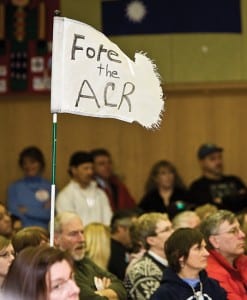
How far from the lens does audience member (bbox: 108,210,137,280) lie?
6.57 metres

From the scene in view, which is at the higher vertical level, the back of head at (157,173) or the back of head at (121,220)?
the back of head at (157,173)

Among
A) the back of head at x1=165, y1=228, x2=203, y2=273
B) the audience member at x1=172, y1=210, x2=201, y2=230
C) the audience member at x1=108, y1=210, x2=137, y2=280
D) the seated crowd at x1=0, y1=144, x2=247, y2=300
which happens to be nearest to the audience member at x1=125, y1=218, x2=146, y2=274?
the seated crowd at x1=0, y1=144, x2=247, y2=300

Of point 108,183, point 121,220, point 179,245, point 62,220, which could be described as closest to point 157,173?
point 108,183

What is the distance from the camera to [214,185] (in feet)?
28.4

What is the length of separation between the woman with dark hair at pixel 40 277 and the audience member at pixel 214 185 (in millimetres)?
5077

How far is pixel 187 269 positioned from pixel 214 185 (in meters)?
3.83

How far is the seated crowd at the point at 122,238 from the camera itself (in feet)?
10.8

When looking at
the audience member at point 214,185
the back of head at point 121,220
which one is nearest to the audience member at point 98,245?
the back of head at point 121,220

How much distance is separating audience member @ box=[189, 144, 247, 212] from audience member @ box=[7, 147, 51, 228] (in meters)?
1.47

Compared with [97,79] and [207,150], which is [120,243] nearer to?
[207,150]

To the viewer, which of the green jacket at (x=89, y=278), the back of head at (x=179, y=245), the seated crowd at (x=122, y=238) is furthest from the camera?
the green jacket at (x=89, y=278)

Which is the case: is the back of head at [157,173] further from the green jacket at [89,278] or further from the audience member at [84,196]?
the green jacket at [89,278]

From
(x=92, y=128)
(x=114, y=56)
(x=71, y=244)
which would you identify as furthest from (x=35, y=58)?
(x=114, y=56)

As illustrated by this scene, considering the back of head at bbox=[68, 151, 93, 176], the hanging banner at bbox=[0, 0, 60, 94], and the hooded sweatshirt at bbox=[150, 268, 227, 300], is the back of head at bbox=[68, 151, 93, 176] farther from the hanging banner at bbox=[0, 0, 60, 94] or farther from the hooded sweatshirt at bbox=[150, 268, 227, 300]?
the hooded sweatshirt at bbox=[150, 268, 227, 300]
